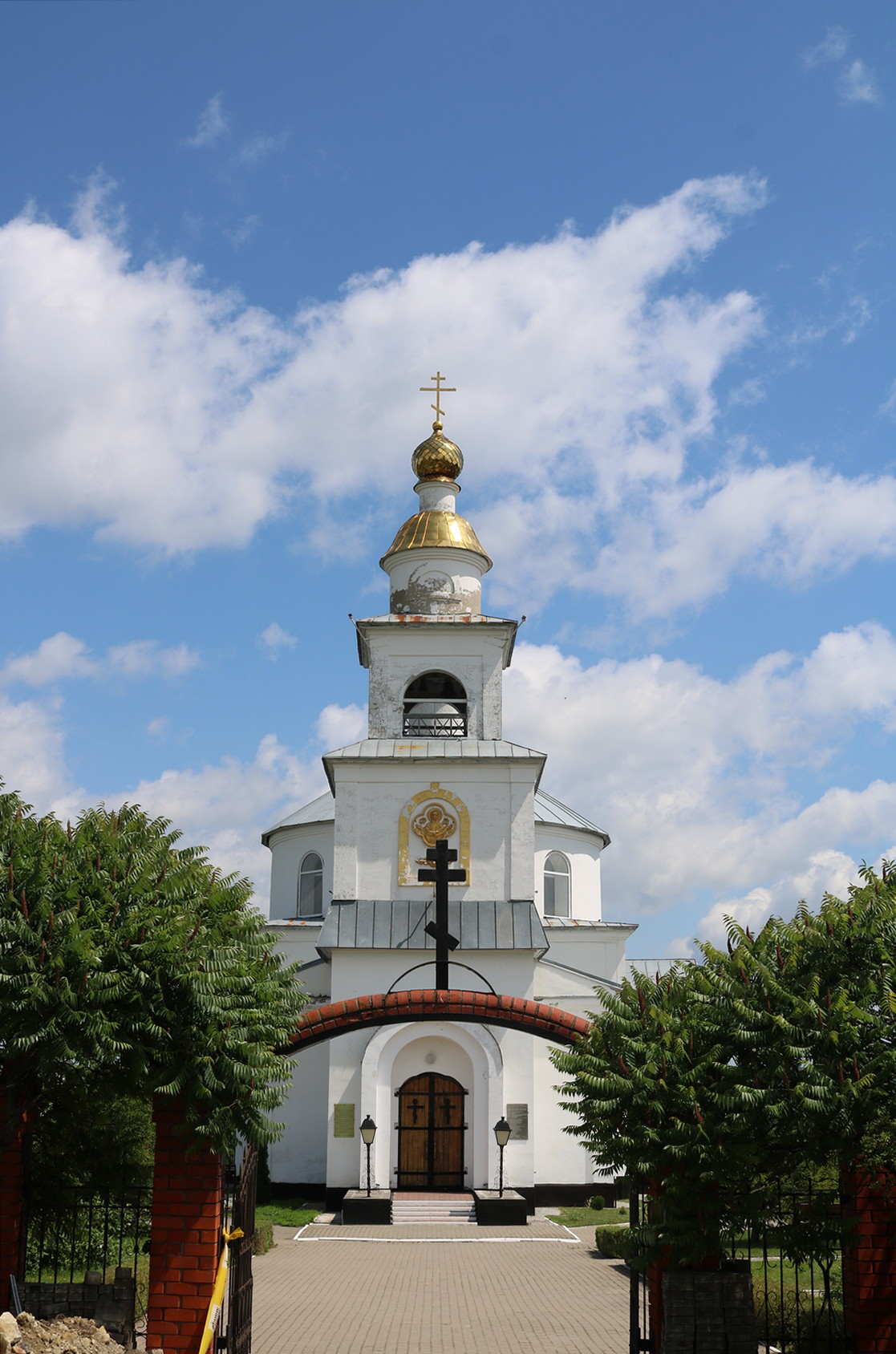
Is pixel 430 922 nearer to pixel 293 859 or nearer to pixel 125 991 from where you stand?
pixel 293 859

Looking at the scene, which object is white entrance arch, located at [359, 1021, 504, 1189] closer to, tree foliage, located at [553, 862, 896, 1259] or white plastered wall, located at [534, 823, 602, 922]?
white plastered wall, located at [534, 823, 602, 922]

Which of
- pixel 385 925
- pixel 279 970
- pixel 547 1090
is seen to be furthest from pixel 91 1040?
pixel 547 1090

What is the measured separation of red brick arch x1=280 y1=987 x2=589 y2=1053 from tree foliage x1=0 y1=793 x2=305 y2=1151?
70cm

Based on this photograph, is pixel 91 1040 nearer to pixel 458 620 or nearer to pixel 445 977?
pixel 445 977

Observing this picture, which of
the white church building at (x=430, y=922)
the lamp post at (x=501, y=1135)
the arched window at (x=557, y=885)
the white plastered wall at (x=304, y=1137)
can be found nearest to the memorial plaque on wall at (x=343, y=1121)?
the white church building at (x=430, y=922)

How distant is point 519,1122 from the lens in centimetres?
2339

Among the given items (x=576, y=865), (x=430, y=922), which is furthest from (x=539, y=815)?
(x=430, y=922)

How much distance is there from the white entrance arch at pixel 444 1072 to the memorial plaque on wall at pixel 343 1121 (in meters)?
0.39

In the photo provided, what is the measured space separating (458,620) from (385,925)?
6894 millimetres

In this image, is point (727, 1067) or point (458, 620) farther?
point (458, 620)

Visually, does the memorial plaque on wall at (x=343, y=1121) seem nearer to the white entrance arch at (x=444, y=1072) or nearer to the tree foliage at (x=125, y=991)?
the white entrance arch at (x=444, y=1072)

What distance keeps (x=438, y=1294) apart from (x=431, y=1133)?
8.55 meters

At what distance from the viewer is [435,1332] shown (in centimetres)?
1291

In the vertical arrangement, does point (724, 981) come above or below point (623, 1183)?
above
